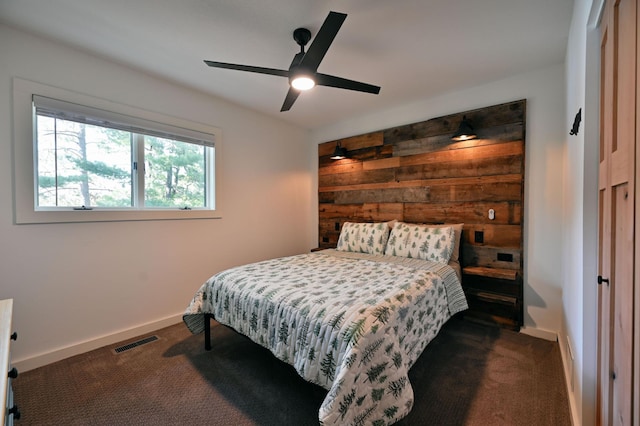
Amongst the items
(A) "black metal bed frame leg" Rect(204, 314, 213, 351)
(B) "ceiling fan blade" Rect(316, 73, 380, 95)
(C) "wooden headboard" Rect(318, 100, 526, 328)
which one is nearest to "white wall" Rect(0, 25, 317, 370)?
(A) "black metal bed frame leg" Rect(204, 314, 213, 351)

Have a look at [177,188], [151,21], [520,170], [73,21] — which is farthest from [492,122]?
[73,21]

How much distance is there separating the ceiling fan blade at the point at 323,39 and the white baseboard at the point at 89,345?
2815 millimetres

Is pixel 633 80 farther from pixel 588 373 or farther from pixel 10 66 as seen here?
pixel 10 66

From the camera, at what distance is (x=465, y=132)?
2.71 m

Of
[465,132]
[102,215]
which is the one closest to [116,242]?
[102,215]

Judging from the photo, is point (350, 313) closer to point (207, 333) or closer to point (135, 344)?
point (207, 333)

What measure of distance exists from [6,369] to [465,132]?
339 cm

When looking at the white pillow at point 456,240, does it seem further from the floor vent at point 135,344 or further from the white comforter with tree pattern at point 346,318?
the floor vent at point 135,344

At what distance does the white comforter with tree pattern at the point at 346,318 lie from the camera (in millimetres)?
1243

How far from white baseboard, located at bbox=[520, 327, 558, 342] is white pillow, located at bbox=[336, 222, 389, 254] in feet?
5.09

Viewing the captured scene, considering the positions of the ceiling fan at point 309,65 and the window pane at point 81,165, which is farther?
the window pane at point 81,165

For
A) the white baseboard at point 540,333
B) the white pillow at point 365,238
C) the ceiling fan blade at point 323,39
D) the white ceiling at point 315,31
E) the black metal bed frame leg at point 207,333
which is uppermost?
the white ceiling at point 315,31

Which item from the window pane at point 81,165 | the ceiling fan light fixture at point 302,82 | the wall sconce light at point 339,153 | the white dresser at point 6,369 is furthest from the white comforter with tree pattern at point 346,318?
the wall sconce light at point 339,153

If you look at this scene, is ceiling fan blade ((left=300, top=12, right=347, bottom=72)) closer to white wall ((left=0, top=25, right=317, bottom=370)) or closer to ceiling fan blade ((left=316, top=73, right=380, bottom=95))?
ceiling fan blade ((left=316, top=73, right=380, bottom=95))
